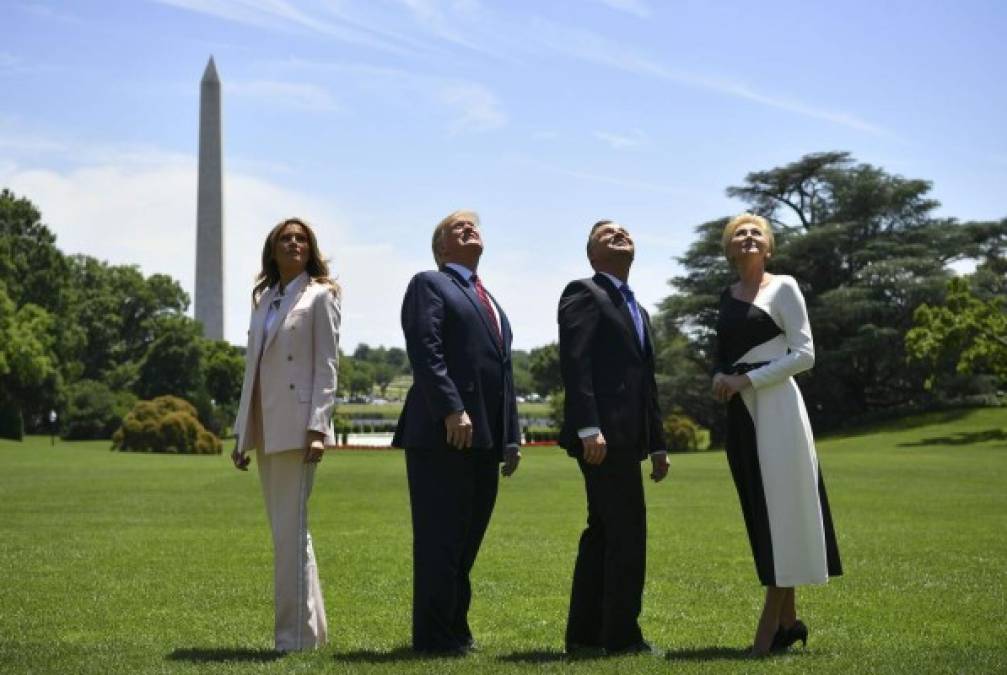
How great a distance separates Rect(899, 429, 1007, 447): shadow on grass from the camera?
4620 cm

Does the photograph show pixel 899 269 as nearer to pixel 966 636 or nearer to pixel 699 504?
pixel 699 504

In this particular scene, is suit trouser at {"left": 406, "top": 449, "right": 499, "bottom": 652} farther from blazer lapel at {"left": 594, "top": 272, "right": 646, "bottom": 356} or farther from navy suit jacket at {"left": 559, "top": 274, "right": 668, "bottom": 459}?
blazer lapel at {"left": 594, "top": 272, "right": 646, "bottom": 356}

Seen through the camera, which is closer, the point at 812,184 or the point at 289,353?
the point at 289,353

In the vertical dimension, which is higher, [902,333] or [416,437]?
[902,333]

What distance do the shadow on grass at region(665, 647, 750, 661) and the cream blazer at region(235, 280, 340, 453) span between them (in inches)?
89.7

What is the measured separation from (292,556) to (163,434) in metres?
42.4

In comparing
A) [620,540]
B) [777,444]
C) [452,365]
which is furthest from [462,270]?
[777,444]

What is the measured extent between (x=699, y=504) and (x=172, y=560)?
10.6 meters

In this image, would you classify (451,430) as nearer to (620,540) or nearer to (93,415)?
(620,540)

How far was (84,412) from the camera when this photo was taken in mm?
63594

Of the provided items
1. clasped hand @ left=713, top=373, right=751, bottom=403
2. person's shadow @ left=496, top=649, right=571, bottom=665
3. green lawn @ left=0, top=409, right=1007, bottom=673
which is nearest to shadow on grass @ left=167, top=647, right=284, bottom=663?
green lawn @ left=0, top=409, right=1007, bottom=673

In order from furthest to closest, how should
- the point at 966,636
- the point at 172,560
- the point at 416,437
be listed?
the point at 172,560 → the point at 966,636 → the point at 416,437

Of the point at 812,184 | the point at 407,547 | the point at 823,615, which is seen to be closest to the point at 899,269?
the point at 812,184

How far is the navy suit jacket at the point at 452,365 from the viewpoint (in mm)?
6762
